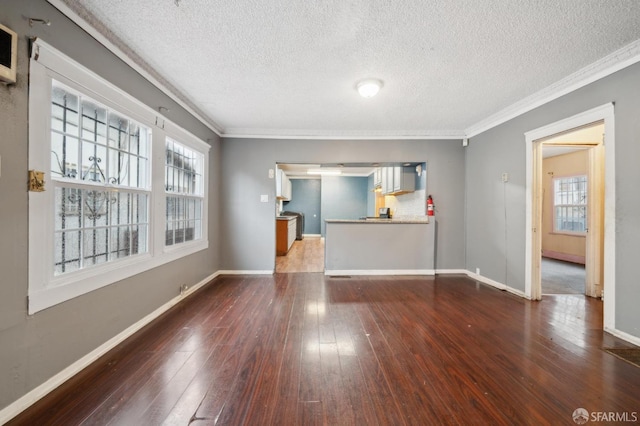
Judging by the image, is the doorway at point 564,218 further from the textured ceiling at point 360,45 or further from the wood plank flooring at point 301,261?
the wood plank flooring at point 301,261

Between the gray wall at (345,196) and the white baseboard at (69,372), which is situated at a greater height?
the gray wall at (345,196)

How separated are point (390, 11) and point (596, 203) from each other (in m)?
3.63

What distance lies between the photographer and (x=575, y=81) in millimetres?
2402

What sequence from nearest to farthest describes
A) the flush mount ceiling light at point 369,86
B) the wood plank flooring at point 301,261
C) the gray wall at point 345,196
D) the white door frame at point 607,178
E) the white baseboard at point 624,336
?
1. the white baseboard at point 624,336
2. the white door frame at point 607,178
3. the flush mount ceiling light at point 369,86
4. the wood plank flooring at point 301,261
5. the gray wall at point 345,196

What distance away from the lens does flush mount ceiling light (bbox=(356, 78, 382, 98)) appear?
8.05 ft

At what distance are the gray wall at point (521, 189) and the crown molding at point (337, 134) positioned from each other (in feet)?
1.63

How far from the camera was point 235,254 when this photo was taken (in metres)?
4.12

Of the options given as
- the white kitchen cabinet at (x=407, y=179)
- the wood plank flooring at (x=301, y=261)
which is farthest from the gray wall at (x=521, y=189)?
the wood plank flooring at (x=301, y=261)

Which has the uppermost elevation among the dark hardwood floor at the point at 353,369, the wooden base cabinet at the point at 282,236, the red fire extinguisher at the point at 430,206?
the red fire extinguisher at the point at 430,206

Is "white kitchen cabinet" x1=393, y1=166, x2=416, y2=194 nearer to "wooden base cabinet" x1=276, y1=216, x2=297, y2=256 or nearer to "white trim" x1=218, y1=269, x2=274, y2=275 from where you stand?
"wooden base cabinet" x1=276, y1=216, x2=297, y2=256

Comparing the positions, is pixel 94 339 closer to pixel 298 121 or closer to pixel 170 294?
pixel 170 294

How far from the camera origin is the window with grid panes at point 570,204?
17.0 ft

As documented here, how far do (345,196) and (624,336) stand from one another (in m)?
7.64

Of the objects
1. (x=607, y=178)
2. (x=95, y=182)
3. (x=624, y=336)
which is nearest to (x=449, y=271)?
(x=624, y=336)
